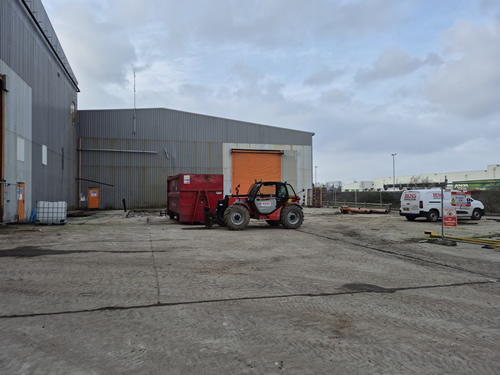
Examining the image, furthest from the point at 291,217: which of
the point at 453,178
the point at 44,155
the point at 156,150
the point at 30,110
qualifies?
the point at 453,178

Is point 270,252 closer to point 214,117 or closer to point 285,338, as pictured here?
point 285,338

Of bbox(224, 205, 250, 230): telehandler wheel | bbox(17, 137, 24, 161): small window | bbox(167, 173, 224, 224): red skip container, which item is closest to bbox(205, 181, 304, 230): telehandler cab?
bbox(224, 205, 250, 230): telehandler wheel

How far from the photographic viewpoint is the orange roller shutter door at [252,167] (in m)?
34.8

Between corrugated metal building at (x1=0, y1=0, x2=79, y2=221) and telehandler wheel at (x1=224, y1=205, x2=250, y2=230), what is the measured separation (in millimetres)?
9134

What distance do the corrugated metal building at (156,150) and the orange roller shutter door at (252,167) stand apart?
10 cm

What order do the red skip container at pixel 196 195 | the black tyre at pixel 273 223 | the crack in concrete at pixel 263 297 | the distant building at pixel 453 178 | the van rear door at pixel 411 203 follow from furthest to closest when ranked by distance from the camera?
the distant building at pixel 453 178 → the van rear door at pixel 411 203 → the red skip container at pixel 196 195 → the black tyre at pixel 273 223 → the crack in concrete at pixel 263 297

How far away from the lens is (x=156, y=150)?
32750 mm

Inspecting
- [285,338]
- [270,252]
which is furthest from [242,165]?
[285,338]

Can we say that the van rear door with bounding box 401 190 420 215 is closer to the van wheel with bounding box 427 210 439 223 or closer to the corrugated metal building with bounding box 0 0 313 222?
the van wheel with bounding box 427 210 439 223

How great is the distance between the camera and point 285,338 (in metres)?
3.72

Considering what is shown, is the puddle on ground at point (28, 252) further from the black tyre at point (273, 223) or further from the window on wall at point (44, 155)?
the window on wall at point (44, 155)

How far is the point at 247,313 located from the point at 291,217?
1074 cm

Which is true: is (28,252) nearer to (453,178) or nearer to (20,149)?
(20,149)

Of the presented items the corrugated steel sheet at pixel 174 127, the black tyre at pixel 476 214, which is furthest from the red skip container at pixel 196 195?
the corrugated steel sheet at pixel 174 127
